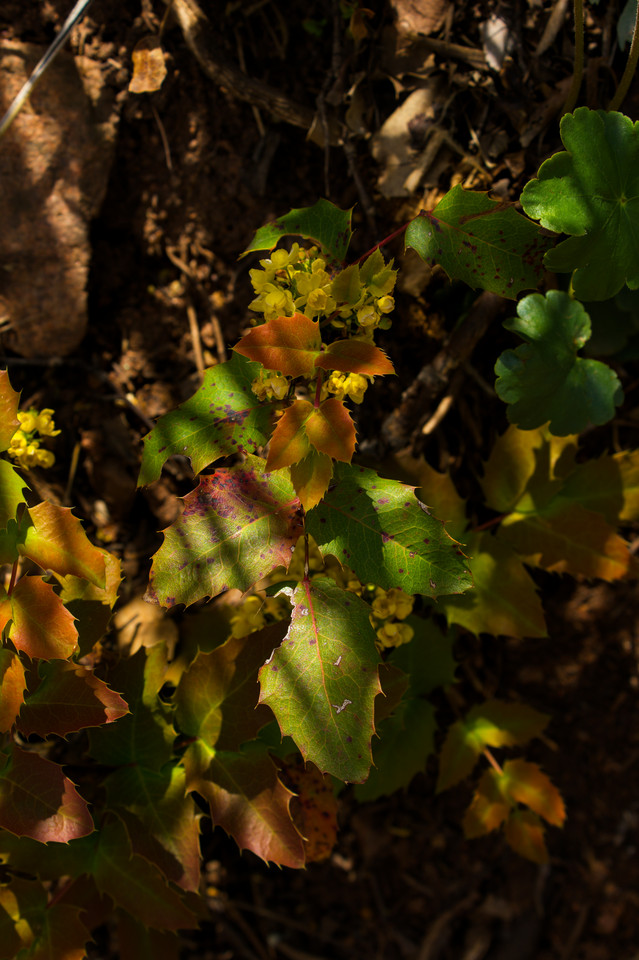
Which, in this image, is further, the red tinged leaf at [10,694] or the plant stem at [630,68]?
the plant stem at [630,68]

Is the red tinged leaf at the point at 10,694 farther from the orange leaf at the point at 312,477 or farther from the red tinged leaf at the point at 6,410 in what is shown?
the orange leaf at the point at 312,477

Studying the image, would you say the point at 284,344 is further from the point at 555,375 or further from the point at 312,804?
the point at 312,804

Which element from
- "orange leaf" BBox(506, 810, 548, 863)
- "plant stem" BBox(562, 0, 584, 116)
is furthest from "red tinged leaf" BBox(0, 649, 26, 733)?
"plant stem" BBox(562, 0, 584, 116)

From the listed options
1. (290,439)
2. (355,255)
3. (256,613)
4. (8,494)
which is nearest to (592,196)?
(355,255)

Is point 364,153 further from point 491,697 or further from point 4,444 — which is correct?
point 491,697

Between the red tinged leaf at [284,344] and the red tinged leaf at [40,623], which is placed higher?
the red tinged leaf at [284,344]

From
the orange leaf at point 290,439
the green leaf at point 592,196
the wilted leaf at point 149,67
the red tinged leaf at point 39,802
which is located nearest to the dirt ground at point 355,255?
the wilted leaf at point 149,67
